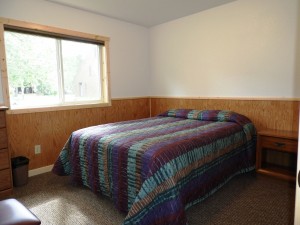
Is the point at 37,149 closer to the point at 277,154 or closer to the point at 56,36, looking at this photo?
the point at 56,36

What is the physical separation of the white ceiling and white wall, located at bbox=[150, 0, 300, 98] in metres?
0.21

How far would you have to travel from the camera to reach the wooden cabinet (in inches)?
83.0

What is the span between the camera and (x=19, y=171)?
248cm

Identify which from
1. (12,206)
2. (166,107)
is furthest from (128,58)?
(12,206)

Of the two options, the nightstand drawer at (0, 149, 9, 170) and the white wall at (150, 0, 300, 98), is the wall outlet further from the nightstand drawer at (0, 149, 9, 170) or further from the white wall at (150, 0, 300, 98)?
the white wall at (150, 0, 300, 98)

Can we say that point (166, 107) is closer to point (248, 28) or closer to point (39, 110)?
point (248, 28)

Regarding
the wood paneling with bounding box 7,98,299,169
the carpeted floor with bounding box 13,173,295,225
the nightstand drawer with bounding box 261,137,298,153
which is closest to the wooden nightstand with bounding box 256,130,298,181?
the nightstand drawer with bounding box 261,137,298,153

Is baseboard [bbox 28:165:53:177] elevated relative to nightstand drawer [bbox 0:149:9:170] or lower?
lower

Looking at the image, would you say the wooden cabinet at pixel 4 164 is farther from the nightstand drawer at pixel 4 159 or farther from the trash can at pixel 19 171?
the trash can at pixel 19 171

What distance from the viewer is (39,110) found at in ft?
9.26

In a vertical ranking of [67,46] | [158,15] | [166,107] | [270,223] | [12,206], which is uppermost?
[158,15]

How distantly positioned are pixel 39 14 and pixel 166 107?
97.4 inches

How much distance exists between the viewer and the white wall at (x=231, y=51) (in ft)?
8.73

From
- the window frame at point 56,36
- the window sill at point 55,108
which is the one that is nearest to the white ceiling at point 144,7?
the window frame at point 56,36
